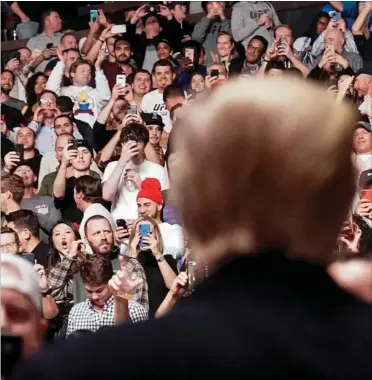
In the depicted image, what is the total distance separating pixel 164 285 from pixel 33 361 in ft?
14.6

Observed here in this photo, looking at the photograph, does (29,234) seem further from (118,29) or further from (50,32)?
(50,32)

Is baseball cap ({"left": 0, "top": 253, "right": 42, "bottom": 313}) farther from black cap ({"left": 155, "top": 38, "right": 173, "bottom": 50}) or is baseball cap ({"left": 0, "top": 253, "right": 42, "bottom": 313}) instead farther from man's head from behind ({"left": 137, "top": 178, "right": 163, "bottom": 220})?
black cap ({"left": 155, "top": 38, "right": 173, "bottom": 50})

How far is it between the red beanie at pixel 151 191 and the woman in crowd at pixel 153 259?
23 centimetres

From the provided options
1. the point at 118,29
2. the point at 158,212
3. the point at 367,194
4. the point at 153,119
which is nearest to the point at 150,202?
the point at 158,212

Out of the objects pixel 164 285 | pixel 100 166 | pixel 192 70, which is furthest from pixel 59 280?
pixel 192 70

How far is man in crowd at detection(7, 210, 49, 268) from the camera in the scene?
6.17 metres

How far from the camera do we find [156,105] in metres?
8.27

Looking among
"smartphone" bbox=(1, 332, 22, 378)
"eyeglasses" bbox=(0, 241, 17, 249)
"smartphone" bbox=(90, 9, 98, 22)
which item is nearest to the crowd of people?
"eyeglasses" bbox=(0, 241, 17, 249)

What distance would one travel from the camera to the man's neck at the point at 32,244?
20.6 ft

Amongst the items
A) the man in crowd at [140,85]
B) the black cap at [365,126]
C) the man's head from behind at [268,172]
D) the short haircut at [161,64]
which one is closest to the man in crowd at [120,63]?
the short haircut at [161,64]

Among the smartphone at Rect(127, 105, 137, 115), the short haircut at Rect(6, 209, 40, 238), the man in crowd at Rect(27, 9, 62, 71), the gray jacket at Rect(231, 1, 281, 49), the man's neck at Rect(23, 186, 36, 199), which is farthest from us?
the man in crowd at Rect(27, 9, 62, 71)

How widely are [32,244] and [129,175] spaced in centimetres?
85

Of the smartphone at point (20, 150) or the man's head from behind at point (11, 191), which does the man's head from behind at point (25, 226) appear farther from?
the smartphone at point (20, 150)

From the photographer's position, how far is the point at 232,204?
1262mm
